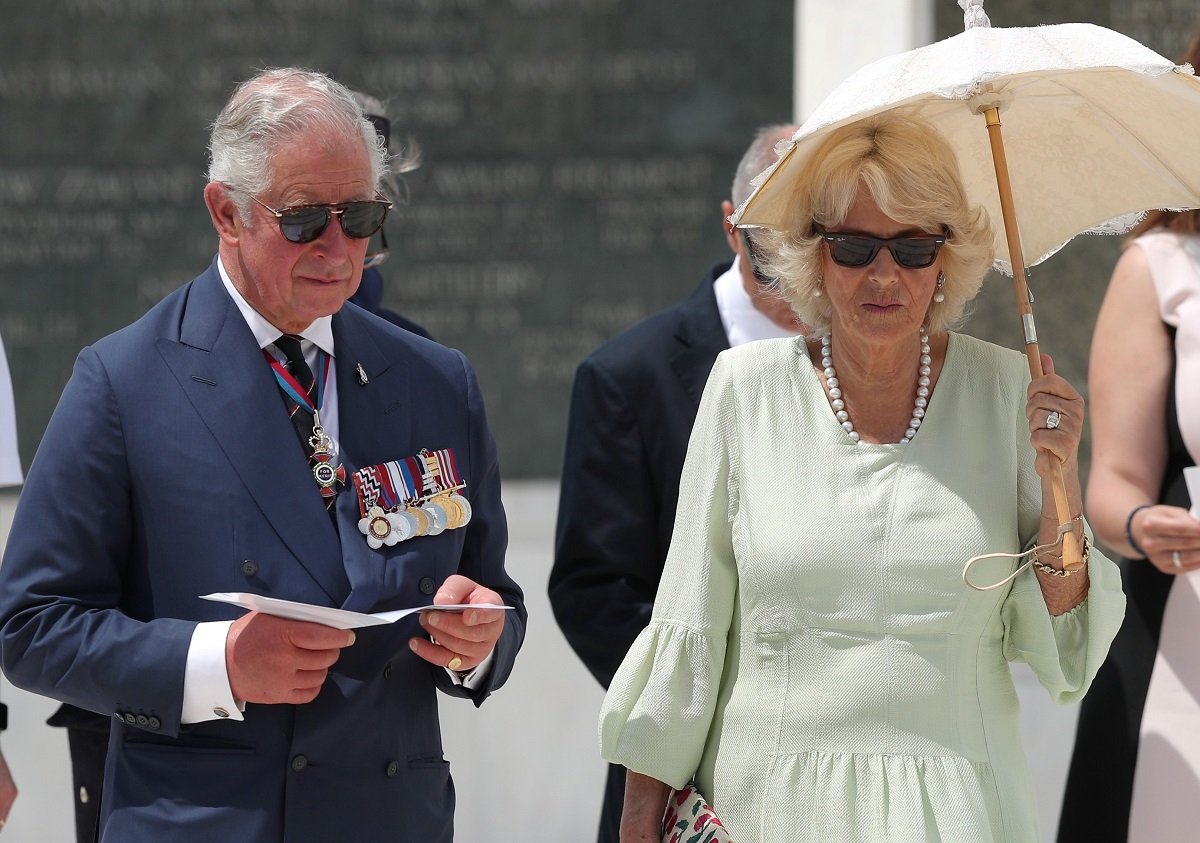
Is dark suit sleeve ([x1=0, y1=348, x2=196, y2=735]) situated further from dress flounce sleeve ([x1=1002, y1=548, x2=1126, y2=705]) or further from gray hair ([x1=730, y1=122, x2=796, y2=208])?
gray hair ([x1=730, y1=122, x2=796, y2=208])

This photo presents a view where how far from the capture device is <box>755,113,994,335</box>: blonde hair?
271 centimetres

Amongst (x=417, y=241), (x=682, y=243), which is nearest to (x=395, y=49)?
(x=417, y=241)

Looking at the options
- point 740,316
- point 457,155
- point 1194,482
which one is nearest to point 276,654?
Result: point 740,316

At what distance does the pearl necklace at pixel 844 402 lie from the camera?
2.76 meters

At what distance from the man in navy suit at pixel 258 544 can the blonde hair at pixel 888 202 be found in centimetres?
68

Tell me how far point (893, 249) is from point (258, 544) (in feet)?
3.61

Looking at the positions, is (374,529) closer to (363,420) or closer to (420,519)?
(420,519)

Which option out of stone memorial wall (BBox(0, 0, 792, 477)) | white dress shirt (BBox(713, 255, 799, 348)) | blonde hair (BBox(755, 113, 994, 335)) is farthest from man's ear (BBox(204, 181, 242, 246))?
stone memorial wall (BBox(0, 0, 792, 477))

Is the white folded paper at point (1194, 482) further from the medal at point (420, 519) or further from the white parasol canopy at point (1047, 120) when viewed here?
the medal at point (420, 519)

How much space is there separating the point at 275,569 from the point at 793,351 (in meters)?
0.94

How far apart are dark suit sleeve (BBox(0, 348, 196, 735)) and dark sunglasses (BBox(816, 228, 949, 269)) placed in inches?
45.7

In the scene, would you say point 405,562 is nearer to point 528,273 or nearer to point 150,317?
point 150,317

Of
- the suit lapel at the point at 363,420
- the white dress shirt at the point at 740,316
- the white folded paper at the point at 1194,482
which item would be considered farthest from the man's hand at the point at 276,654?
the white folded paper at the point at 1194,482

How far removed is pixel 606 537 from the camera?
11.5ft
